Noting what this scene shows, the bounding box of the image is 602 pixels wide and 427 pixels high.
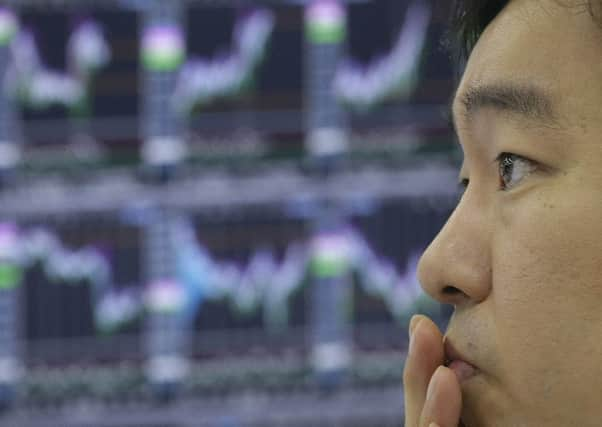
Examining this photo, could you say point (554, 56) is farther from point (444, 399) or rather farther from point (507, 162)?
point (444, 399)

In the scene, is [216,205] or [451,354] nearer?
[451,354]

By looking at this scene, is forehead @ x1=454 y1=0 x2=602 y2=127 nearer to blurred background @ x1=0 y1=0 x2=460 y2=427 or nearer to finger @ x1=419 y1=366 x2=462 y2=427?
finger @ x1=419 y1=366 x2=462 y2=427

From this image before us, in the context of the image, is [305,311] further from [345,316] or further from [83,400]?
[83,400]

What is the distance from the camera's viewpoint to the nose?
44cm

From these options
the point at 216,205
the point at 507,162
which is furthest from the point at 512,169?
the point at 216,205

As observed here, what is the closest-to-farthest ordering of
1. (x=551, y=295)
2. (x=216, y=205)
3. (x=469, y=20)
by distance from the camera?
(x=551, y=295) < (x=469, y=20) < (x=216, y=205)

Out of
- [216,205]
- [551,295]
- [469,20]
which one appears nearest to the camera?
[551,295]

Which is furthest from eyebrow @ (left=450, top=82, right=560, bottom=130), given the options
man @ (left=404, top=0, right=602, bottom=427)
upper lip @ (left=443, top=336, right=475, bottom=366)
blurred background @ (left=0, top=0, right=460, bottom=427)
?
blurred background @ (left=0, top=0, right=460, bottom=427)

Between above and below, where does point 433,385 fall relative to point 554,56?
below

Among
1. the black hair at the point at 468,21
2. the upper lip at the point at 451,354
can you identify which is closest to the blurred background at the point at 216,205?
the black hair at the point at 468,21

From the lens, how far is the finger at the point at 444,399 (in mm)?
447

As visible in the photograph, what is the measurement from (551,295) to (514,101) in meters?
0.08

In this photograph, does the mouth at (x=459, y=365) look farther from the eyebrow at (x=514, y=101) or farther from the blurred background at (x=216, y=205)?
the blurred background at (x=216, y=205)

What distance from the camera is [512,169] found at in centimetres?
Answer: 44
